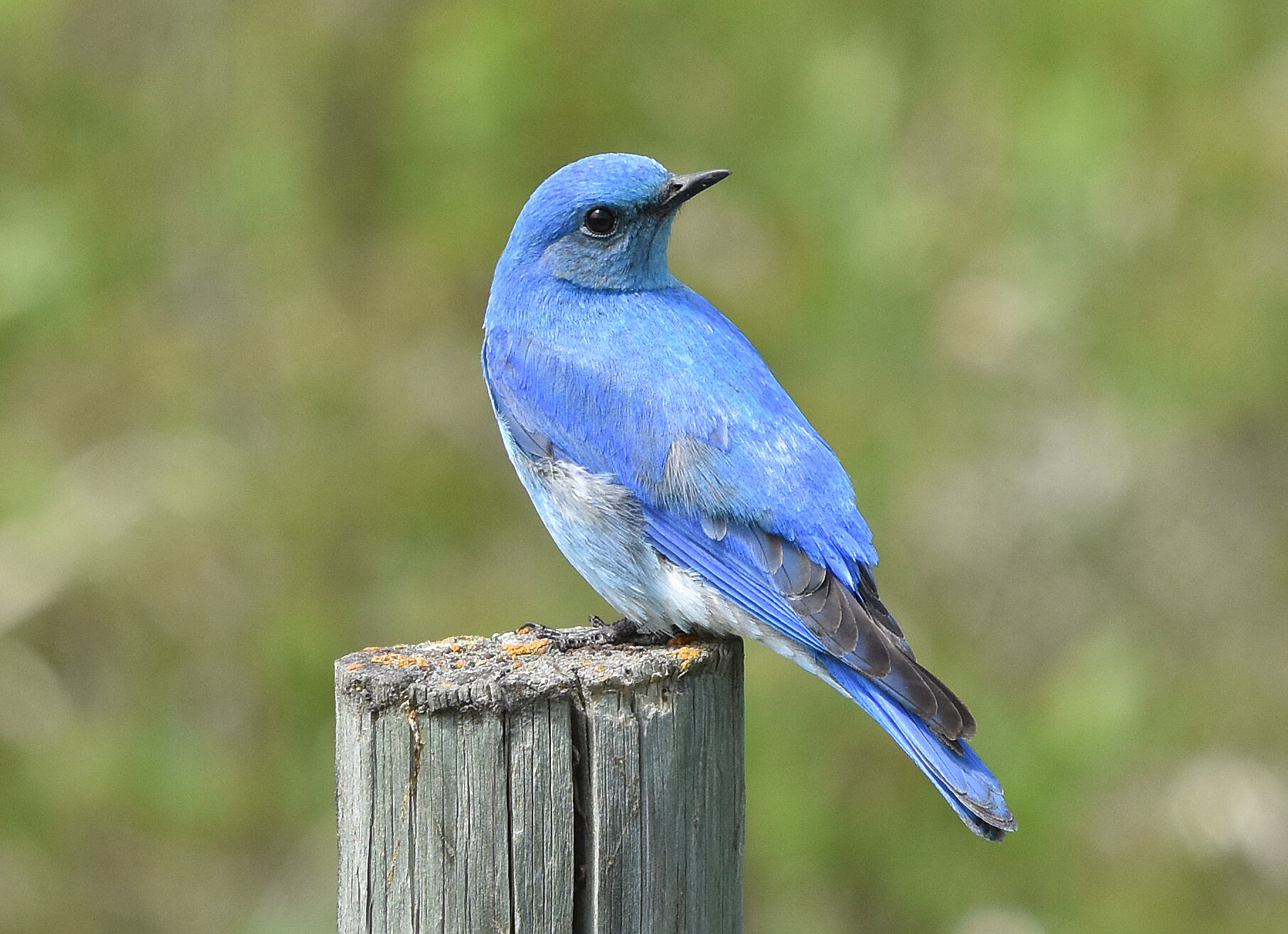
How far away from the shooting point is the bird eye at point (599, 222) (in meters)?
4.23

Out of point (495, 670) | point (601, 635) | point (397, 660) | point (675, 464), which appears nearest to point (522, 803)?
point (495, 670)

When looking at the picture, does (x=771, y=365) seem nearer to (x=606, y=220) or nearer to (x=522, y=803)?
(x=606, y=220)

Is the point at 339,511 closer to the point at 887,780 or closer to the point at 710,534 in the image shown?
the point at 887,780

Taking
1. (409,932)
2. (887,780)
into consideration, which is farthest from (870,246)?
(409,932)

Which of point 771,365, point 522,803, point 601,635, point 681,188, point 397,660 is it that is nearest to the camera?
point 522,803

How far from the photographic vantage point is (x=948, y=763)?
133 inches

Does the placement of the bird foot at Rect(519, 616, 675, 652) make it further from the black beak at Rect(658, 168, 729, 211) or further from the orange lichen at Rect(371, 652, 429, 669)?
the black beak at Rect(658, 168, 729, 211)

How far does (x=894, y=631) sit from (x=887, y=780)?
232cm

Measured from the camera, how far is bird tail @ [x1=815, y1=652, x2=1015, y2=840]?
10.8 feet

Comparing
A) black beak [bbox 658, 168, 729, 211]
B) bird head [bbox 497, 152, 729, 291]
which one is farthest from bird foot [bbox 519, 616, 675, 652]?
black beak [bbox 658, 168, 729, 211]

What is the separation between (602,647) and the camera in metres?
3.55

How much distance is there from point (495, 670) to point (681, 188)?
5.48ft

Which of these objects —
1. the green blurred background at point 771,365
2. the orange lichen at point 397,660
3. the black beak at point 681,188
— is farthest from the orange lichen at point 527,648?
the green blurred background at point 771,365

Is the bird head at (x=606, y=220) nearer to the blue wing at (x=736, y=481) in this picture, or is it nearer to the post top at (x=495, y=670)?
the blue wing at (x=736, y=481)
